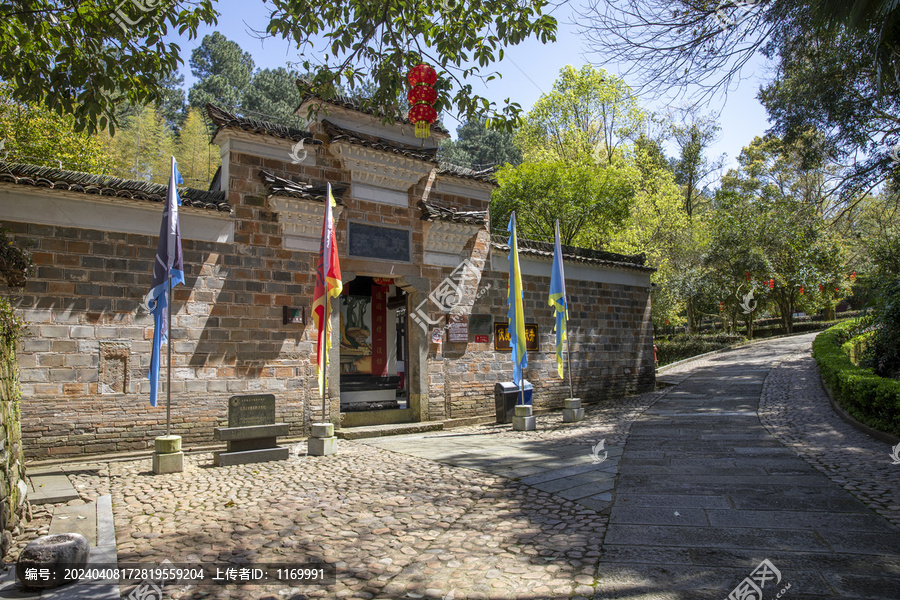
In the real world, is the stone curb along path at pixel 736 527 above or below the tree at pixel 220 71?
below

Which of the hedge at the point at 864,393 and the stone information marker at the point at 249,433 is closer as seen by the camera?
the stone information marker at the point at 249,433

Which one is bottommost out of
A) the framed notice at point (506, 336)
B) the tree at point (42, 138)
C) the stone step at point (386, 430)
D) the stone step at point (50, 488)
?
the stone step at point (386, 430)

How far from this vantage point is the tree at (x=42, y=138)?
15.5m

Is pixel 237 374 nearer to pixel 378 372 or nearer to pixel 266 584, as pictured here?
pixel 378 372

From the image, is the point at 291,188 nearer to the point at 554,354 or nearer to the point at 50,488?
the point at 50,488

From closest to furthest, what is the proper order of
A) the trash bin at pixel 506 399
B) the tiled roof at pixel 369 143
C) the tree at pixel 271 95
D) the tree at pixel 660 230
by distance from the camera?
the tiled roof at pixel 369 143
the trash bin at pixel 506 399
the tree at pixel 660 230
the tree at pixel 271 95

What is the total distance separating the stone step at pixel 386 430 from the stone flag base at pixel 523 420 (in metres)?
1.55

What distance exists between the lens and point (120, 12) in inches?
221

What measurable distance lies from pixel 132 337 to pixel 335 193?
4.06 meters

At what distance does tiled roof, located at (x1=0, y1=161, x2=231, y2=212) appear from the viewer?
7.01 meters

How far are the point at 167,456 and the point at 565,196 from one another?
14122 millimetres

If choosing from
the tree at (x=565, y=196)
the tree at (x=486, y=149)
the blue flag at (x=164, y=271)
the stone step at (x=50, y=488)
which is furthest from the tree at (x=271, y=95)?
the stone step at (x=50, y=488)

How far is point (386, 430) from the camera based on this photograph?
9750mm

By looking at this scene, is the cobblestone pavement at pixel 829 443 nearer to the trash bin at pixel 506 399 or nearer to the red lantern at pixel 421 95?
the trash bin at pixel 506 399
